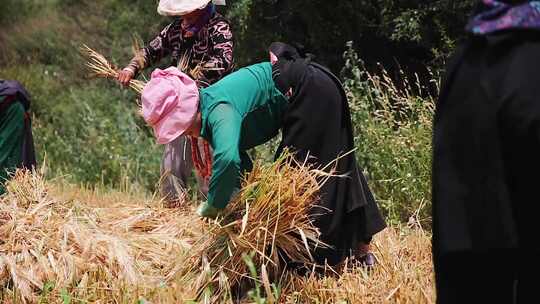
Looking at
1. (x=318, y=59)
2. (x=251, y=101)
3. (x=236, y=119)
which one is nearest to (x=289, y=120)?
(x=251, y=101)

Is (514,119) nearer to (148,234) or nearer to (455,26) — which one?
(148,234)

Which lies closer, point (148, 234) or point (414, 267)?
point (414, 267)

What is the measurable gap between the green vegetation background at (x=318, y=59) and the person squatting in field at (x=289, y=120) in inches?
46.2

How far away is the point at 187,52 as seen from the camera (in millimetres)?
5535

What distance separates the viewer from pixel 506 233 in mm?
2484

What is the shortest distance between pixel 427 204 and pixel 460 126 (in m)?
3.17

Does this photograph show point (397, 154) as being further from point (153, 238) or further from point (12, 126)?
point (12, 126)

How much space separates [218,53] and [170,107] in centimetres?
144

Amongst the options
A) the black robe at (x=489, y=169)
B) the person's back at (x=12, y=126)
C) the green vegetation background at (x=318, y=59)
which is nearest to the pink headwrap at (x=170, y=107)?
the black robe at (x=489, y=169)

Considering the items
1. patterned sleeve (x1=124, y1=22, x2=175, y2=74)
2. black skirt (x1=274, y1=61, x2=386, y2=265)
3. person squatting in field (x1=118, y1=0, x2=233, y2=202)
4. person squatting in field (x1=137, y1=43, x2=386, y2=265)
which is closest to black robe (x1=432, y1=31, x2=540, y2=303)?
person squatting in field (x1=137, y1=43, x2=386, y2=265)

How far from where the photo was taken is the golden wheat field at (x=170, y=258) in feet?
13.1

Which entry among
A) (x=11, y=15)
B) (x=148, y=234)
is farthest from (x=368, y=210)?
(x=11, y=15)

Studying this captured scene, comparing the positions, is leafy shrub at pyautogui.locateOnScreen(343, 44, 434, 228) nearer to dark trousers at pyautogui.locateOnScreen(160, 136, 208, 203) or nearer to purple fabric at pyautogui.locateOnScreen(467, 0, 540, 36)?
dark trousers at pyautogui.locateOnScreen(160, 136, 208, 203)

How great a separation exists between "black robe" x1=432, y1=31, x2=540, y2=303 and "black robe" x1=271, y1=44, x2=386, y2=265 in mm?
1504
